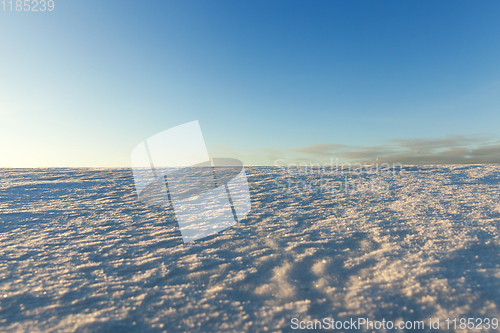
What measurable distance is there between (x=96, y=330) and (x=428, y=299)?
1.42 meters

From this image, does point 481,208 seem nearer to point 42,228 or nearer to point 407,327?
point 407,327

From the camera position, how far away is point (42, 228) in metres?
2.21

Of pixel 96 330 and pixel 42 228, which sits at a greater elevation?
pixel 42 228

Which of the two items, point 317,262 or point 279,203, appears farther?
point 279,203

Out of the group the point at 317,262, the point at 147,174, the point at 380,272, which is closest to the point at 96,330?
the point at 317,262

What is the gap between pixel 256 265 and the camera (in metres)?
1.49

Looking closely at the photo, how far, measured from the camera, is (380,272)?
1337 millimetres

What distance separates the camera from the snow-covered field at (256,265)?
109 cm

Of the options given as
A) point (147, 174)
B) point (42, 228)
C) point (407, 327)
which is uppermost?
point (147, 174)

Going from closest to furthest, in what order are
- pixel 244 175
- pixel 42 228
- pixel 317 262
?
pixel 317 262 < pixel 42 228 < pixel 244 175

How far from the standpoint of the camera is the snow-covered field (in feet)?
3.59

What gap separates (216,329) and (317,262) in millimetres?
715

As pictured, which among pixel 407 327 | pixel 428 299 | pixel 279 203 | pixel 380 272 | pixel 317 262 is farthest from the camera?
pixel 279 203

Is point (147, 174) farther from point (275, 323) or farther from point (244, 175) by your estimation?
point (275, 323)
